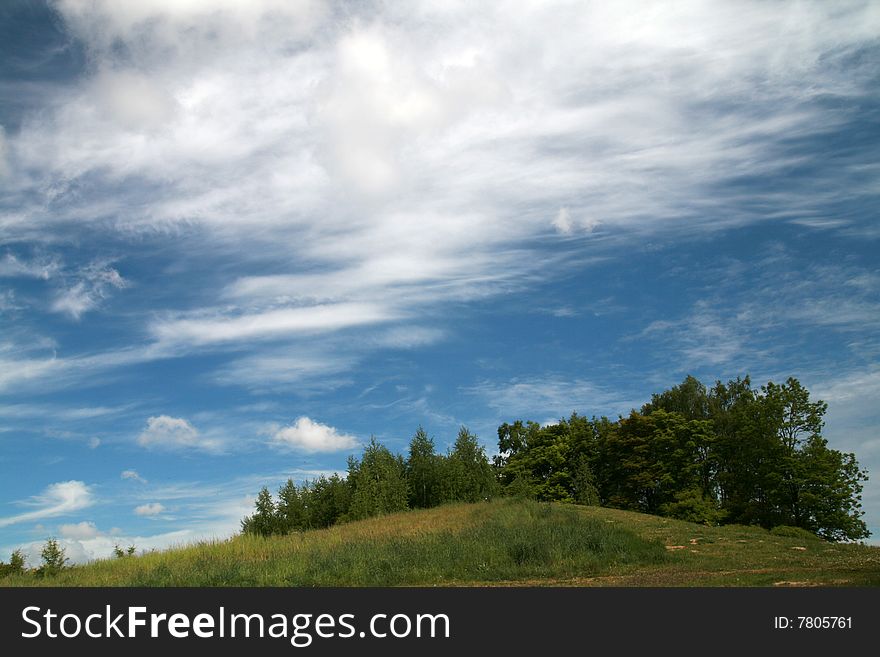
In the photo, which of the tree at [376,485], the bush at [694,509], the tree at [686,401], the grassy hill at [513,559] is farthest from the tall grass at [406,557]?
the tree at [686,401]

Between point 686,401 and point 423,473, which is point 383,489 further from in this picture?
point 686,401

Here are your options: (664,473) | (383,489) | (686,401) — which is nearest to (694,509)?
(664,473)

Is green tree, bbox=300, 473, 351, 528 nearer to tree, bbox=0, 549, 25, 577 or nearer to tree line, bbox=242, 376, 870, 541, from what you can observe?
tree line, bbox=242, 376, 870, 541

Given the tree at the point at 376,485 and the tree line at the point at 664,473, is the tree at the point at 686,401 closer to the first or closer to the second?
the tree line at the point at 664,473

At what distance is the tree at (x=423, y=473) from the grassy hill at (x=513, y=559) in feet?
40.8

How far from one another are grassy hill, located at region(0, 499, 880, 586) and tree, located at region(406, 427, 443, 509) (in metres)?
12.4

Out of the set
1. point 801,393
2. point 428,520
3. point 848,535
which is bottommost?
point 848,535

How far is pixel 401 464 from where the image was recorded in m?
47.3

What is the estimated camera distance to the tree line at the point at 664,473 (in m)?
42.9

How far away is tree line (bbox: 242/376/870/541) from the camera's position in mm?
42906
